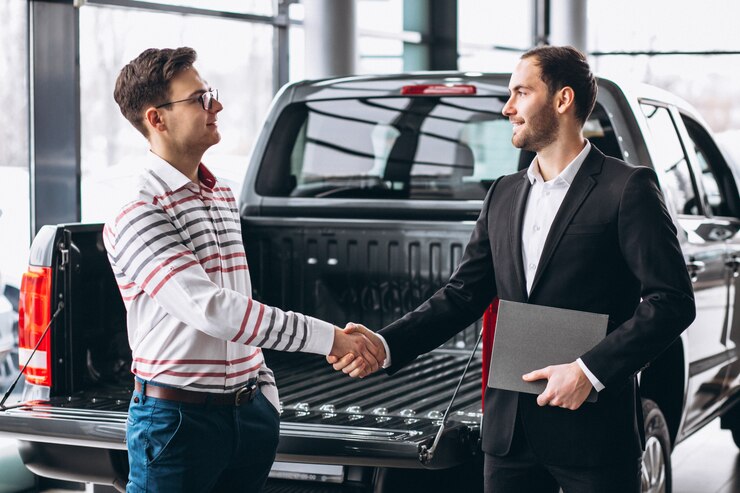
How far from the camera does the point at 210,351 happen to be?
2.15m

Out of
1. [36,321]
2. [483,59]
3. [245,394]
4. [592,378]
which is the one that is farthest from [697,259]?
[483,59]

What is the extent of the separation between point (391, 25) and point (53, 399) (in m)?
6.39

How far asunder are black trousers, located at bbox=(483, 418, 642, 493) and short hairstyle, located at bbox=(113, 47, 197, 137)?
102cm

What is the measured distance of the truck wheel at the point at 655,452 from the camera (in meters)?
3.29

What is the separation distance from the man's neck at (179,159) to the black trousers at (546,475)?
87 centimetres

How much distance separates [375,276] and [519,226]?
148 cm

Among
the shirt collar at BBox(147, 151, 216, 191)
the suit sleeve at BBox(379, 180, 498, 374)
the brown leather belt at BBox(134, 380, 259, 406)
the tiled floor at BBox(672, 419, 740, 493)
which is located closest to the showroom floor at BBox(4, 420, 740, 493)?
the tiled floor at BBox(672, 419, 740, 493)

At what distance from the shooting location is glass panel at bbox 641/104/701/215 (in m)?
3.75

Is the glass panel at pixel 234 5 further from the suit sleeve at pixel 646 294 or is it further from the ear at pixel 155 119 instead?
the suit sleeve at pixel 646 294

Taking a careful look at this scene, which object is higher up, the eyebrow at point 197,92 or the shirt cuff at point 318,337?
the eyebrow at point 197,92

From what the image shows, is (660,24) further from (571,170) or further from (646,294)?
(646,294)

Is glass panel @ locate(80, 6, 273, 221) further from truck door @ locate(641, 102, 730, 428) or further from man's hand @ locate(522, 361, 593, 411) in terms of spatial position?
man's hand @ locate(522, 361, 593, 411)

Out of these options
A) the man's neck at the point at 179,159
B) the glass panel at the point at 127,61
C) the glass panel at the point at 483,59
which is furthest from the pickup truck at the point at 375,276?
the glass panel at the point at 483,59

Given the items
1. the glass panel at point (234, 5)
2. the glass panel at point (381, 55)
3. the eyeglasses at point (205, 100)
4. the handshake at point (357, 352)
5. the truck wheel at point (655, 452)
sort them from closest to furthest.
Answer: the eyeglasses at point (205, 100) < the handshake at point (357, 352) < the truck wheel at point (655, 452) < the glass panel at point (234, 5) < the glass panel at point (381, 55)
